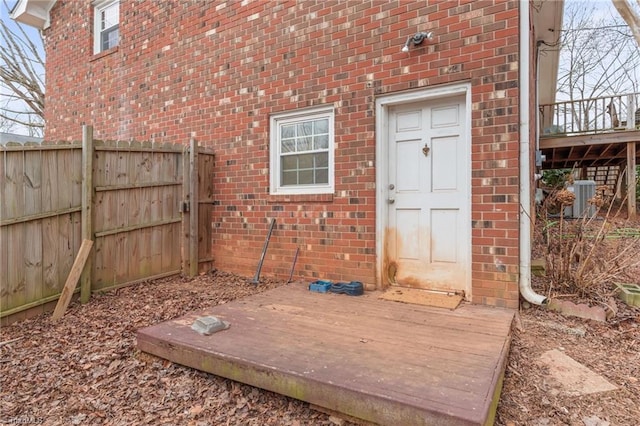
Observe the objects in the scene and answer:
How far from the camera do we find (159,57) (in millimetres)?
6215

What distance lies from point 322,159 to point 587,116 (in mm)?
9035

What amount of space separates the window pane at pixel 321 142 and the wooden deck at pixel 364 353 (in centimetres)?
198

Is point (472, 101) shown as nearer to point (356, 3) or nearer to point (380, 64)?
point (380, 64)

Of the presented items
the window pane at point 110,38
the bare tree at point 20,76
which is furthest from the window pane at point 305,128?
the bare tree at point 20,76

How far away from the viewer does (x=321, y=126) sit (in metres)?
4.63

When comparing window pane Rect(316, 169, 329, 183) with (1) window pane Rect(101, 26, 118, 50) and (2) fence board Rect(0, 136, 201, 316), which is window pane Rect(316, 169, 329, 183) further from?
(1) window pane Rect(101, 26, 118, 50)

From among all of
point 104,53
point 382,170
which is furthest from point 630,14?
point 104,53

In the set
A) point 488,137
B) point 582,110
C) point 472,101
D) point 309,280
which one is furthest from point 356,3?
point 582,110

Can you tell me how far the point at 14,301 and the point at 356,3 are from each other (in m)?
4.79

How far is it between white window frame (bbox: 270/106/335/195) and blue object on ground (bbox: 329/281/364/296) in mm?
1123

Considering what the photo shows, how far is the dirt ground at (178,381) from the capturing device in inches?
84.2

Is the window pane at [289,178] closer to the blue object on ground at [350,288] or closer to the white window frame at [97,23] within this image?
the blue object on ground at [350,288]

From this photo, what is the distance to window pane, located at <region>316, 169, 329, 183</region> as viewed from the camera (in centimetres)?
461

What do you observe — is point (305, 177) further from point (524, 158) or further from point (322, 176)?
point (524, 158)
